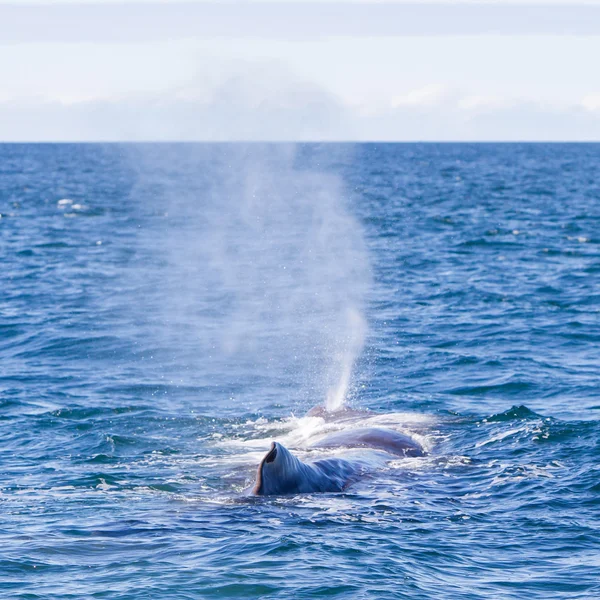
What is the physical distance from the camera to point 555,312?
119 ft

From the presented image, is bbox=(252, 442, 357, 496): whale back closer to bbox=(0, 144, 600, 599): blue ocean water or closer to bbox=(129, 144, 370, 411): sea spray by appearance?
bbox=(0, 144, 600, 599): blue ocean water

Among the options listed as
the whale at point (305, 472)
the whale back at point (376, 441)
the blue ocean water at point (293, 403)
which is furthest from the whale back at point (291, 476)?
the whale back at point (376, 441)

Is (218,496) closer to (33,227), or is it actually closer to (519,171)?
(33,227)

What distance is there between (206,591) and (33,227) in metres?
56.3

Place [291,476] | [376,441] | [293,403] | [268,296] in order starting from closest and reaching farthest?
1. [291,476]
2. [376,441]
3. [293,403]
4. [268,296]

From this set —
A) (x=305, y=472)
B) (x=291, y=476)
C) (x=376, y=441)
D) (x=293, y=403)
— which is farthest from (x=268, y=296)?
(x=291, y=476)

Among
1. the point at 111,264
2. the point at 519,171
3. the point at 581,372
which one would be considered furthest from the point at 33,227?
the point at 519,171

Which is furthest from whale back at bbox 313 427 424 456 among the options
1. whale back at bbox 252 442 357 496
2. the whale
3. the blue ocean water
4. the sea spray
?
the sea spray

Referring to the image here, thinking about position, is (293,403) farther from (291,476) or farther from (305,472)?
(291,476)

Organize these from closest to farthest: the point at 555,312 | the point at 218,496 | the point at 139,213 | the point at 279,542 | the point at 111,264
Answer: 1. the point at 279,542
2. the point at 218,496
3. the point at 555,312
4. the point at 111,264
5. the point at 139,213

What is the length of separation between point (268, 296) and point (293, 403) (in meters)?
15.8

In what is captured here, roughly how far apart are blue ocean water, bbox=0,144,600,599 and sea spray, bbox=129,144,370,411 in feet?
0.53

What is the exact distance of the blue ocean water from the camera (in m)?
14.0

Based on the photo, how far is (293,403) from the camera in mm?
26031
